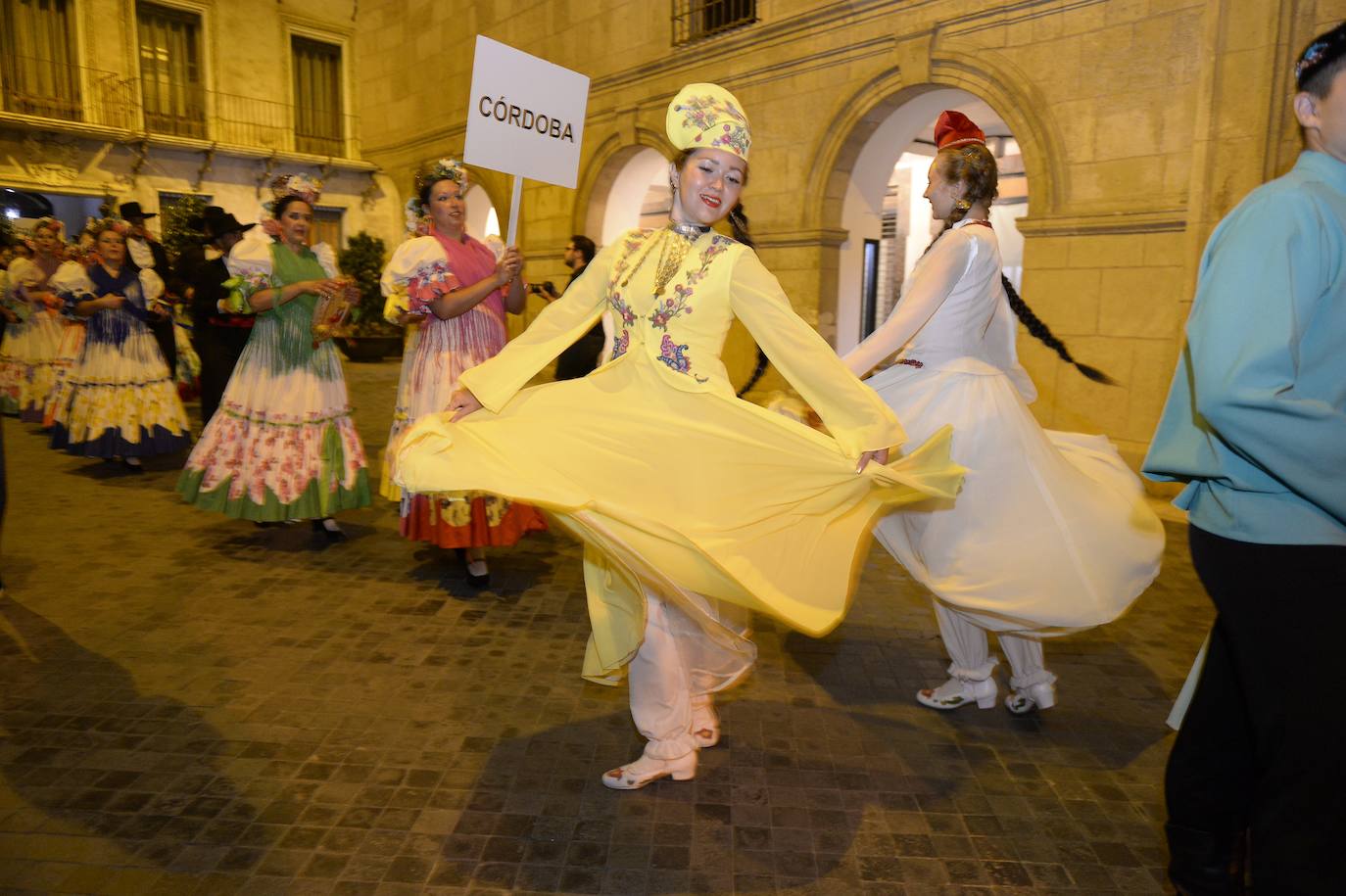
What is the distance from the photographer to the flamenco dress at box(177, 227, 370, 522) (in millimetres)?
5617

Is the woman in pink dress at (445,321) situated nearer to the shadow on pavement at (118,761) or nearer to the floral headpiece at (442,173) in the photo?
the floral headpiece at (442,173)

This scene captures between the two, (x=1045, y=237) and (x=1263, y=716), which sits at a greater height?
(x=1045, y=237)

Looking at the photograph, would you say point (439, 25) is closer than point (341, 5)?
Yes

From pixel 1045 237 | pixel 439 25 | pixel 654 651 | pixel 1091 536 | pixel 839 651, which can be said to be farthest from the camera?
pixel 439 25

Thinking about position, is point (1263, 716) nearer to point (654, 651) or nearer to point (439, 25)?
point (654, 651)

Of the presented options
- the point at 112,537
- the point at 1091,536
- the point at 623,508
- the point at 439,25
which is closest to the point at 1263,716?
the point at 1091,536

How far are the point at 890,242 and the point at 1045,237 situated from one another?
309 inches

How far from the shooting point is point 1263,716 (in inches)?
70.4

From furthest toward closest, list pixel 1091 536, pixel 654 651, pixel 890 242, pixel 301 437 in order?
pixel 890 242, pixel 301 437, pixel 1091 536, pixel 654 651

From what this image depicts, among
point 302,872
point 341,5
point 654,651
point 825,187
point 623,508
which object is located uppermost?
point 341,5

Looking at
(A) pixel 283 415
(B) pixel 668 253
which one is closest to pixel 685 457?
(B) pixel 668 253

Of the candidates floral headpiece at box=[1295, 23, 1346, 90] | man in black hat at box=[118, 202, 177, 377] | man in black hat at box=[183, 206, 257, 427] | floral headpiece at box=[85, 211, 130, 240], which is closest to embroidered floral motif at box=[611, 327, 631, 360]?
floral headpiece at box=[1295, 23, 1346, 90]

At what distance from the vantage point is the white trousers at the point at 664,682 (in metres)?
2.85

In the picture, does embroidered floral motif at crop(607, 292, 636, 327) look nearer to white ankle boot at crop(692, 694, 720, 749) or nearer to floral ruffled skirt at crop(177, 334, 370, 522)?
white ankle boot at crop(692, 694, 720, 749)
